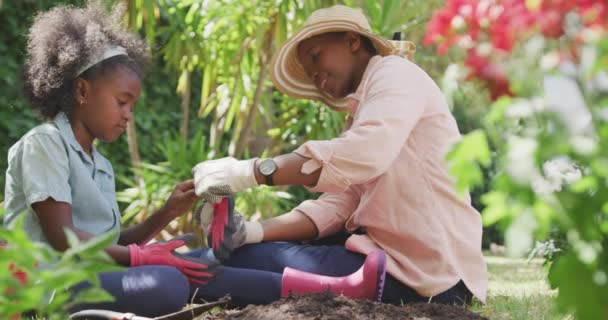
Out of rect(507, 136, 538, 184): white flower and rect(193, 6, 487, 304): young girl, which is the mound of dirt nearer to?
rect(193, 6, 487, 304): young girl

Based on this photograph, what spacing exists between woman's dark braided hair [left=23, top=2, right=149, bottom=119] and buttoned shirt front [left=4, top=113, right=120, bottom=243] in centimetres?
10

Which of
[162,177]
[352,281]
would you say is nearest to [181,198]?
[352,281]

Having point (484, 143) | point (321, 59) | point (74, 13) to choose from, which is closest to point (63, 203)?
point (74, 13)

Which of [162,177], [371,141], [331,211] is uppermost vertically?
[371,141]

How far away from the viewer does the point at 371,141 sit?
2.49 m

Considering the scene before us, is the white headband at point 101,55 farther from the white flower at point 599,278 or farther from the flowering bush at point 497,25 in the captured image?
the white flower at point 599,278

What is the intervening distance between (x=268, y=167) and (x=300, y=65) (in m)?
0.88

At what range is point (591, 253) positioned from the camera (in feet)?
3.23

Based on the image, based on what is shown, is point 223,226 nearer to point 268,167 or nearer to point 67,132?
point 268,167

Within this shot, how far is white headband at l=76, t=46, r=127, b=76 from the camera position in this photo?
277 cm

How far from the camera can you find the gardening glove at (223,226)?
2.74 meters

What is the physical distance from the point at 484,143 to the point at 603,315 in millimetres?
252

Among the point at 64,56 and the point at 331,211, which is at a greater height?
the point at 64,56

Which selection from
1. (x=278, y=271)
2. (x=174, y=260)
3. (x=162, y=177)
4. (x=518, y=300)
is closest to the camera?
(x=174, y=260)
